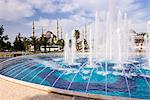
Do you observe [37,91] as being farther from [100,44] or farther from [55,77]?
[100,44]

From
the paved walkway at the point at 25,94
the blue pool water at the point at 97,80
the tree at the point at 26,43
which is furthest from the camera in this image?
the tree at the point at 26,43

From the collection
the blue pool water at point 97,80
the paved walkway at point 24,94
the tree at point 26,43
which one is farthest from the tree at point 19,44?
the paved walkway at point 24,94

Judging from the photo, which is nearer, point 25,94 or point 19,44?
point 25,94

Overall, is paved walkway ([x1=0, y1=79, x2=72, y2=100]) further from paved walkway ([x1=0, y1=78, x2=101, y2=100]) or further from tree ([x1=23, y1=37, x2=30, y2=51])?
tree ([x1=23, y1=37, x2=30, y2=51])

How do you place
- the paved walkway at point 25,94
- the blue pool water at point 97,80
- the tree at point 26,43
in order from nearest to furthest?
the paved walkway at point 25,94, the blue pool water at point 97,80, the tree at point 26,43

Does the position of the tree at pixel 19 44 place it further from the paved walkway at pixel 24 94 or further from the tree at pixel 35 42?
the paved walkway at pixel 24 94

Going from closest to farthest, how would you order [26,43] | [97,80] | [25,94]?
[25,94] < [97,80] < [26,43]

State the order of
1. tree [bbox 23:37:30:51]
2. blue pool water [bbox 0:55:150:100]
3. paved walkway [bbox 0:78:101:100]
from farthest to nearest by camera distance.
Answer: tree [bbox 23:37:30:51] < blue pool water [bbox 0:55:150:100] < paved walkway [bbox 0:78:101:100]

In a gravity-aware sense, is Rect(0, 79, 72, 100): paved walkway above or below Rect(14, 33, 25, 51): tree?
below

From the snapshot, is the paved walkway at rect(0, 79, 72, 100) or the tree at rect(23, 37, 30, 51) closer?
the paved walkway at rect(0, 79, 72, 100)

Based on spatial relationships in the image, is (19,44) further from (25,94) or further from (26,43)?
(25,94)

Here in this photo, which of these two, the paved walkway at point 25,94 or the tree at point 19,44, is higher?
the tree at point 19,44

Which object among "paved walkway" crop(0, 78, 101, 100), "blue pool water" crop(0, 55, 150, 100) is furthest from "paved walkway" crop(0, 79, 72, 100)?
"blue pool water" crop(0, 55, 150, 100)

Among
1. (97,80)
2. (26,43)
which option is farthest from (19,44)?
(97,80)
